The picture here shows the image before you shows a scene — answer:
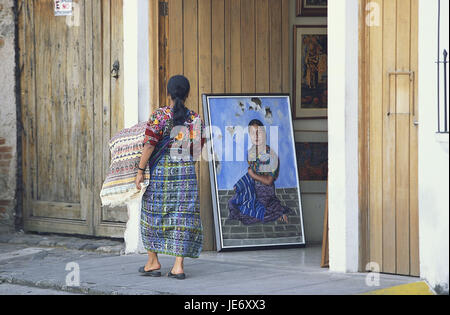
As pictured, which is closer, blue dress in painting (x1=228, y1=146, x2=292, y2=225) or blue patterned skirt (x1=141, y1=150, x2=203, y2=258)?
blue patterned skirt (x1=141, y1=150, x2=203, y2=258)

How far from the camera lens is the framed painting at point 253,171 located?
8.83 metres

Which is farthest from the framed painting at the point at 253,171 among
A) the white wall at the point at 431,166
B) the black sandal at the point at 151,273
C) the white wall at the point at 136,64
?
the white wall at the point at 431,166

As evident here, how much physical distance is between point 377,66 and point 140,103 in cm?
257

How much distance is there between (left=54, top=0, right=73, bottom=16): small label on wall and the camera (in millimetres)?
9609

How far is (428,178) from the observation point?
6.38 metres

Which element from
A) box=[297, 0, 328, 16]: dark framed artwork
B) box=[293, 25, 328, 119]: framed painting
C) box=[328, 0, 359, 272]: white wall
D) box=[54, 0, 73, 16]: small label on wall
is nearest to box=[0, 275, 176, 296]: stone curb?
box=[328, 0, 359, 272]: white wall

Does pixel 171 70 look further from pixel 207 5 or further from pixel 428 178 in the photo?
pixel 428 178

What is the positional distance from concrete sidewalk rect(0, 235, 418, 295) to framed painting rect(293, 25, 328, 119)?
1603 mm

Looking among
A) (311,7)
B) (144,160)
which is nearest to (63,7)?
(311,7)

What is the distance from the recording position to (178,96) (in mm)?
7102

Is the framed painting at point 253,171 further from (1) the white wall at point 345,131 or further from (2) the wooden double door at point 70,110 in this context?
(1) the white wall at point 345,131

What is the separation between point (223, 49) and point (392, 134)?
247cm

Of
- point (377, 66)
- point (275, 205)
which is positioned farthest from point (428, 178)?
point (275, 205)

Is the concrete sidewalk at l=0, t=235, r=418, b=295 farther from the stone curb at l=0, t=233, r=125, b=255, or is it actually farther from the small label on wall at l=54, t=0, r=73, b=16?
the small label on wall at l=54, t=0, r=73, b=16
